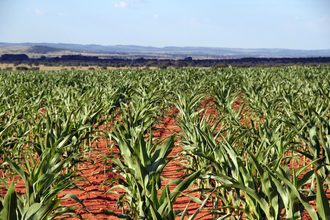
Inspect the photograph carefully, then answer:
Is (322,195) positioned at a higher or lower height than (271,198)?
higher

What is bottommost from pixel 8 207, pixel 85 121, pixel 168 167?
pixel 168 167

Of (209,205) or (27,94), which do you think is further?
(27,94)

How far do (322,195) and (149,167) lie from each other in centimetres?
161

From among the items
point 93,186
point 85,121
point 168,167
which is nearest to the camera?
point 93,186

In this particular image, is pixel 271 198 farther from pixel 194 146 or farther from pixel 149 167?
pixel 194 146

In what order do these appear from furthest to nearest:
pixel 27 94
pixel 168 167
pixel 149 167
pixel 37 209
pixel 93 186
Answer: pixel 27 94 < pixel 168 167 < pixel 93 186 < pixel 149 167 < pixel 37 209

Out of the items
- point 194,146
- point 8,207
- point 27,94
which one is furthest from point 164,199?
point 27,94

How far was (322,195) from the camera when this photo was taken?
77.0 inches

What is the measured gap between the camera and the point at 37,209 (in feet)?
7.54

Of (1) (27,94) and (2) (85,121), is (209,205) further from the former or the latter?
(1) (27,94)

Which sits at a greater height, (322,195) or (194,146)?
(322,195)

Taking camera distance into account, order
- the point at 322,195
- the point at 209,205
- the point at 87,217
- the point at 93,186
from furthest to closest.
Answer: the point at 93,186 < the point at 209,205 < the point at 87,217 < the point at 322,195

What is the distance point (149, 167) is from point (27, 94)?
841 centimetres

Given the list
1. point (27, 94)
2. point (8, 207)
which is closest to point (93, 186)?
point (8, 207)
